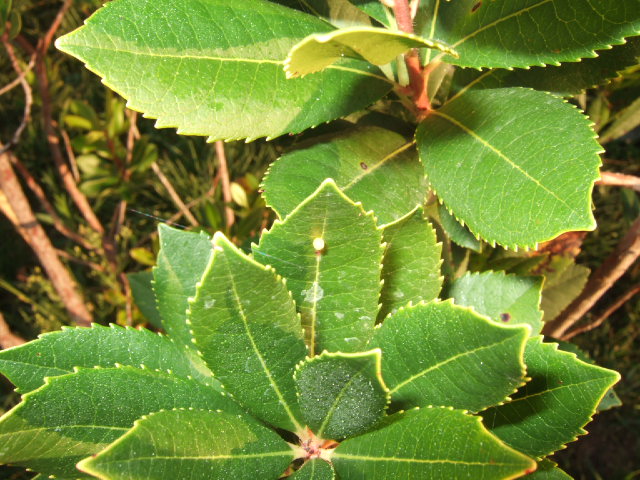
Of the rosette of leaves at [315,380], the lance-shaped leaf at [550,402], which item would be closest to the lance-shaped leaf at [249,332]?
the rosette of leaves at [315,380]

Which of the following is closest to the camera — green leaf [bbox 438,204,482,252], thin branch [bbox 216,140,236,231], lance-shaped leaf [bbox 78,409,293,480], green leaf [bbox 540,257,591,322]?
lance-shaped leaf [bbox 78,409,293,480]

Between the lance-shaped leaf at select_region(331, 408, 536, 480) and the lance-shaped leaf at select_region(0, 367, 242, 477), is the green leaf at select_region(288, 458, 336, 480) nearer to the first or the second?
the lance-shaped leaf at select_region(331, 408, 536, 480)

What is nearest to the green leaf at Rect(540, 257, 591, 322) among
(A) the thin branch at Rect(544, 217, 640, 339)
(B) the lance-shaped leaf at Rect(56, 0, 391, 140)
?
(A) the thin branch at Rect(544, 217, 640, 339)

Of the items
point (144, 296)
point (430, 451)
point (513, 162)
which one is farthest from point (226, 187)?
point (430, 451)

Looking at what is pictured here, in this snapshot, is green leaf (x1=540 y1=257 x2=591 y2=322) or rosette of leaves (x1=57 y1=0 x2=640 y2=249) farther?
green leaf (x1=540 y1=257 x2=591 y2=322)

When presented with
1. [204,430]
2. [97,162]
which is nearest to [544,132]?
[204,430]

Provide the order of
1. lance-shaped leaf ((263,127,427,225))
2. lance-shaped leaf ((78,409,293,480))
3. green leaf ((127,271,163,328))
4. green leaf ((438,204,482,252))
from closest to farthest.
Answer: lance-shaped leaf ((78,409,293,480))
lance-shaped leaf ((263,127,427,225))
green leaf ((438,204,482,252))
green leaf ((127,271,163,328))

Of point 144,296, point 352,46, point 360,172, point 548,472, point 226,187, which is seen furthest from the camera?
point 226,187

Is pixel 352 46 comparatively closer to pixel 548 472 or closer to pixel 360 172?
pixel 360 172

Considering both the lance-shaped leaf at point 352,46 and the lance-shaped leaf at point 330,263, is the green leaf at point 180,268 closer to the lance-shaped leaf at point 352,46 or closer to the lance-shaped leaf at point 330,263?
the lance-shaped leaf at point 330,263
